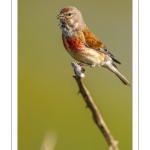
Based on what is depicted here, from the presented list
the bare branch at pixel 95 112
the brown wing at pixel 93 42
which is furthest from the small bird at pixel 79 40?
the bare branch at pixel 95 112

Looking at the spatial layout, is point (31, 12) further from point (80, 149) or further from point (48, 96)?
point (80, 149)

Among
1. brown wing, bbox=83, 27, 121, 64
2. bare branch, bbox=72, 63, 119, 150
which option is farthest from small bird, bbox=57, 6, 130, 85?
bare branch, bbox=72, 63, 119, 150

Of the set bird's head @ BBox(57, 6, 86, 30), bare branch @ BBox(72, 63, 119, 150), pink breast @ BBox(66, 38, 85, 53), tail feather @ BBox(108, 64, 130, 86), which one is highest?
bird's head @ BBox(57, 6, 86, 30)

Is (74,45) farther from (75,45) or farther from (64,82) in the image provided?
(64,82)

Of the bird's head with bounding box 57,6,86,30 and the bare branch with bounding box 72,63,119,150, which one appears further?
the bird's head with bounding box 57,6,86,30

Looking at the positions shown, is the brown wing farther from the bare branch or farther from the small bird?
the bare branch

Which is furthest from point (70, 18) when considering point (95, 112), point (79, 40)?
point (95, 112)
